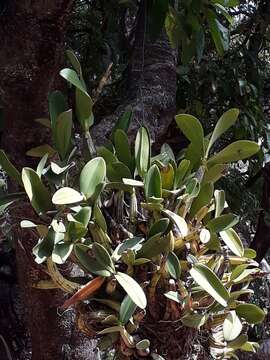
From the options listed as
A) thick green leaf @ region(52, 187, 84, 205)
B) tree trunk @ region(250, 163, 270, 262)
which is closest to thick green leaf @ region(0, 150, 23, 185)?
thick green leaf @ region(52, 187, 84, 205)

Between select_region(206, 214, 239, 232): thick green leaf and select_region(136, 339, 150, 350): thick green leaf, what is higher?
select_region(206, 214, 239, 232): thick green leaf

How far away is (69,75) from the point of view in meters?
0.84

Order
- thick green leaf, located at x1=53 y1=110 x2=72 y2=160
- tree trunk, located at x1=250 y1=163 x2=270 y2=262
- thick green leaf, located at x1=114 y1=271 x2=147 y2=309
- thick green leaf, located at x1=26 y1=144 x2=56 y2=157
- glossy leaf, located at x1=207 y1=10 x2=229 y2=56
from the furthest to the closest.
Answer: tree trunk, located at x1=250 y1=163 x2=270 y2=262
glossy leaf, located at x1=207 y1=10 x2=229 y2=56
thick green leaf, located at x1=26 y1=144 x2=56 y2=157
thick green leaf, located at x1=53 y1=110 x2=72 y2=160
thick green leaf, located at x1=114 y1=271 x2=147 y2=309

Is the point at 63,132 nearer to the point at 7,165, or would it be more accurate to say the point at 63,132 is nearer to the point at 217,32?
the point at 7,165

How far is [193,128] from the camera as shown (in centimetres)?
88

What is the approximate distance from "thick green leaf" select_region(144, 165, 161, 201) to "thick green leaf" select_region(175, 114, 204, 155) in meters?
0.11

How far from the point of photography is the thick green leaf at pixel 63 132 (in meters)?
0.83

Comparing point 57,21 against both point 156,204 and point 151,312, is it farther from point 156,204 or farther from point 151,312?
point 151,312

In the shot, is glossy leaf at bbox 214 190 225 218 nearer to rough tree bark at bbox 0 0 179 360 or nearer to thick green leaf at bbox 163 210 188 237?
thick green leaf at bbox 163 210 188 237

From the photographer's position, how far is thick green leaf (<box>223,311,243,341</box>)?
2.80ft

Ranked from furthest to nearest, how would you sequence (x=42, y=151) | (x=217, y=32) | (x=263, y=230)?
1. (x=263, y=230)
2. (x=217, y=32)
3. (x=42, y=151)

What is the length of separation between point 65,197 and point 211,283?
229 mm

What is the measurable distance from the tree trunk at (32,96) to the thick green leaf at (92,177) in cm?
26

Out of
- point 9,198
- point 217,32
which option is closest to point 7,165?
point 9,198
